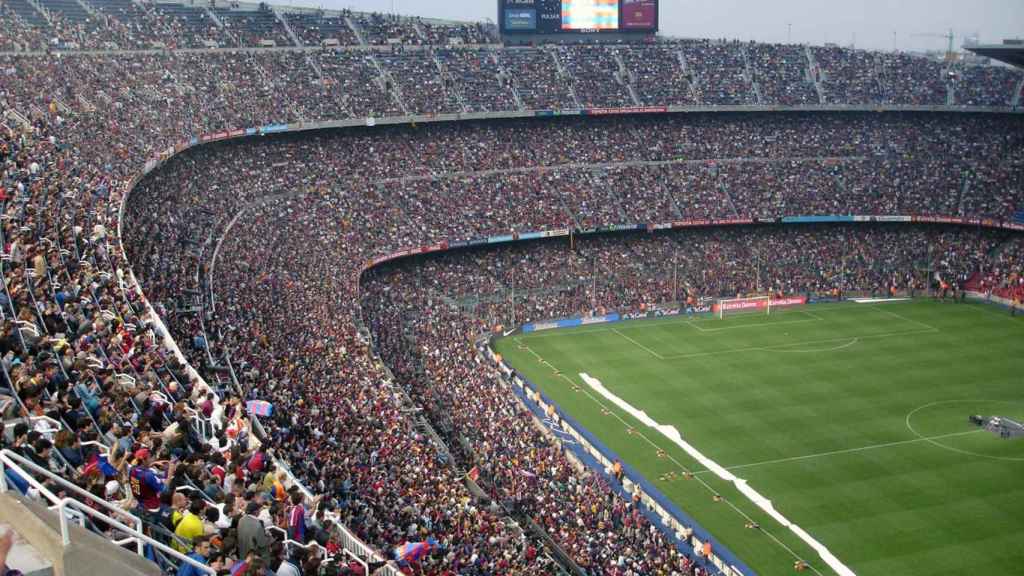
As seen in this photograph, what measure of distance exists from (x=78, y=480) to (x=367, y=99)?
2128 inches

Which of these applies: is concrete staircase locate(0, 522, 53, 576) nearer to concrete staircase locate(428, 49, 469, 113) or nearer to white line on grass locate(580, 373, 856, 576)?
white line on grass locate(580, 373, 856, 576)

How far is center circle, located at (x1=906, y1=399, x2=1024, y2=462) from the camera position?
3791 cm

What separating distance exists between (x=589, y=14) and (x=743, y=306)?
26521mm

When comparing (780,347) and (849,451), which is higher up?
(849,451)

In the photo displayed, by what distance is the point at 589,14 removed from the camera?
73.1m

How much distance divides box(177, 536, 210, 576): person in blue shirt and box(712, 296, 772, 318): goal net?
48.8 metres

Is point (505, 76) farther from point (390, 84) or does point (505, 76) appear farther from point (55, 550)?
point (55, 550)

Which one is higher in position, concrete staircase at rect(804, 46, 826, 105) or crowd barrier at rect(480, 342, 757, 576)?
concrete staircase at rect(804, 46, 826, 105)

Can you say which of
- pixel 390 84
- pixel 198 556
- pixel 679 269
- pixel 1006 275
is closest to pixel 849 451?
pixel 679 269

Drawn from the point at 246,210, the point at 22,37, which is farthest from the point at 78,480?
the point at 22,37

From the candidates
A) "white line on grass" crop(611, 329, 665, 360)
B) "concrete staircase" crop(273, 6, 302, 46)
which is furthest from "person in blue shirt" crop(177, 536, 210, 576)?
"concrete staircase" crop(273, 6, 302, 46)

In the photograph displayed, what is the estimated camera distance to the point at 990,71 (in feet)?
240

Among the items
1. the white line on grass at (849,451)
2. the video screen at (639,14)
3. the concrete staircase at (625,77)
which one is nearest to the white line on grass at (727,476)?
the white line on grass at (849,451)

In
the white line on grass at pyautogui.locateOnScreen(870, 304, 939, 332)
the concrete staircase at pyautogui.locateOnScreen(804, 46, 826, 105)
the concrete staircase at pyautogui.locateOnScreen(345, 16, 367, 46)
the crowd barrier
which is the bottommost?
the white line on grass at pyautogui.locateOnScreen(870, 304, 939, 332)
